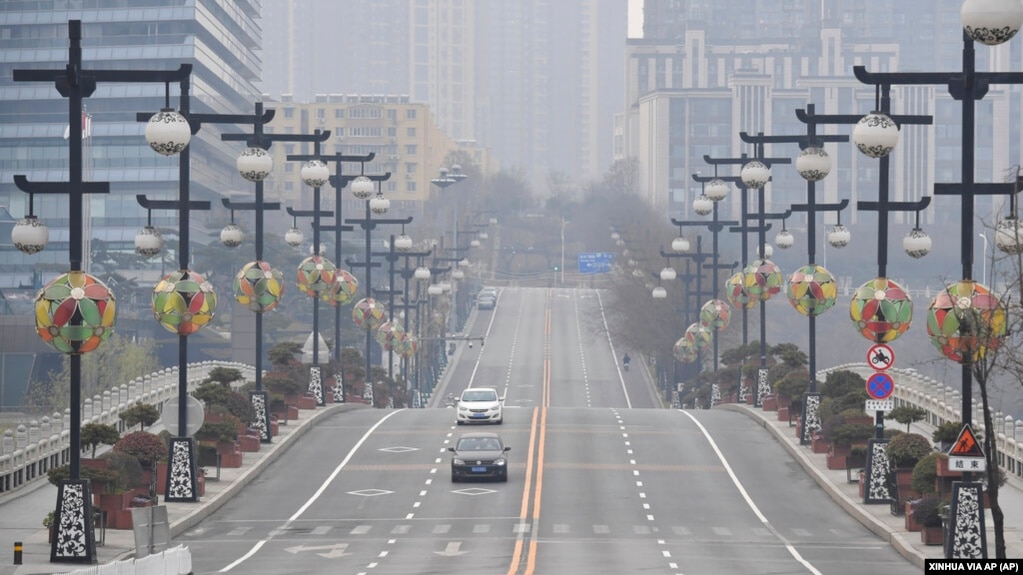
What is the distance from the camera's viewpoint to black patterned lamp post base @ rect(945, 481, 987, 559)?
106 feet

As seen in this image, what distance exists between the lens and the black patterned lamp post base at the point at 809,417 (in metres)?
55.8

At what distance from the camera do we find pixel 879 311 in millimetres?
42906

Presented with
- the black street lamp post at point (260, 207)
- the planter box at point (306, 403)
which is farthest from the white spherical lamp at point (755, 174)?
the planter box at point (306, 403)

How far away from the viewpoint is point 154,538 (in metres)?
28.3

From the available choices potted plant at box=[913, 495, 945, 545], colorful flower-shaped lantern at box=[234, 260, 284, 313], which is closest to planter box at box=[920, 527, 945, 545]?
potted plant at box=[913, 495, 945, 545]

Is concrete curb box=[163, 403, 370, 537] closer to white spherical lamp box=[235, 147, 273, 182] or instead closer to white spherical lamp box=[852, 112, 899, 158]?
white spherical lamp box=[235, 147, 273, 182]

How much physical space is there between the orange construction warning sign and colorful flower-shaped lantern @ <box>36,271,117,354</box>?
15.3m

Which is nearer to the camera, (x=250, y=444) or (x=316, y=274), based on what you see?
(x=250, y=444)

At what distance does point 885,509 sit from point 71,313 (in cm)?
1956

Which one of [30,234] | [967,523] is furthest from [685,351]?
[30,234]

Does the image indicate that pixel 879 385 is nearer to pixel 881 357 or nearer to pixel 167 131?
pixel 881 357

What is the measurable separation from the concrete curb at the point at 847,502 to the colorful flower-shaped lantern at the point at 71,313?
15.8 meters

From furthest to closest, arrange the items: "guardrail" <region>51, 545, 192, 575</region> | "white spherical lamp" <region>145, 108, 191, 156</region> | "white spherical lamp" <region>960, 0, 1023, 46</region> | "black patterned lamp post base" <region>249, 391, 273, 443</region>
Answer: "black patterned lamp post base" <region>249, 391, 273, 443</region>, "white spherical lamp" <region>145, 108, 191, 156</region>, "guardrail" <region>51, 545, 192, 575</region>, "white spherical lamp" <region>960, 0, 1023, 46</region>

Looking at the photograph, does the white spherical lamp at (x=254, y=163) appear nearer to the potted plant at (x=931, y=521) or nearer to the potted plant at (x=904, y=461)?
the potted plant at (x=904, y=461)
